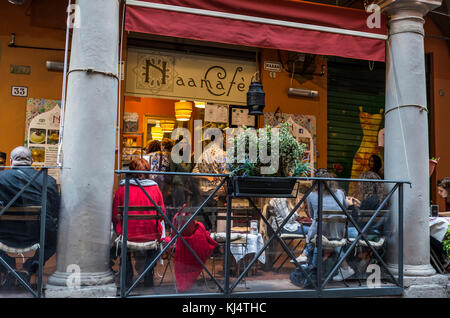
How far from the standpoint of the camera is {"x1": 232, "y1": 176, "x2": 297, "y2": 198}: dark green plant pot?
4.65 meters

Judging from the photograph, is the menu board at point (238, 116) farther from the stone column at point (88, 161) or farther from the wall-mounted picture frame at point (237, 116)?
the stone column at point (88, 161)

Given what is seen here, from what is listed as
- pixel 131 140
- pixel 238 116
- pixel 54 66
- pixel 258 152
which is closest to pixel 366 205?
pixel 258 152

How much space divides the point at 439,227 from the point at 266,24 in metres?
3.46

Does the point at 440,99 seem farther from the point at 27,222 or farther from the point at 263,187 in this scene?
the point at 27,222

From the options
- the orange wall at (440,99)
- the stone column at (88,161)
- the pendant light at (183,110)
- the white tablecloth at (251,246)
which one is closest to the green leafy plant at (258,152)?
the white tablecloth at (251,246)

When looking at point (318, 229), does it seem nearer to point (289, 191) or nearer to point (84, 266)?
point (289, 191)

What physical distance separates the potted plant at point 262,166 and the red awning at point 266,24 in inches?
55.8

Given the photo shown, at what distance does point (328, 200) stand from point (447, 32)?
21.0ft

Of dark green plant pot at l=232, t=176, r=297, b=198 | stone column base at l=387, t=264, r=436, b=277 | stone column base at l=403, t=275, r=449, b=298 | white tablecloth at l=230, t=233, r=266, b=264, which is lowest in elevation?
stone column base at l=403, t=275, r=449, b=298

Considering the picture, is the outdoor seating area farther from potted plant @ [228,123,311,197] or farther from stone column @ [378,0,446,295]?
stone column @ [378,0,446,295]

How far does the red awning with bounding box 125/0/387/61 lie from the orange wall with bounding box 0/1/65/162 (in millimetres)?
2966

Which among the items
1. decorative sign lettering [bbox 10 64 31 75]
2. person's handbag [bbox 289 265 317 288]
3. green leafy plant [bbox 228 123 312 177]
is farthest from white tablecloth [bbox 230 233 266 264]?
decorative sign lettering [bbox 10 64 31 75]

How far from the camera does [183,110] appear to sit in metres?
8.34

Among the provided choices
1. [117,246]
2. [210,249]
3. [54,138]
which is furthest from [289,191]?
[54,138]
